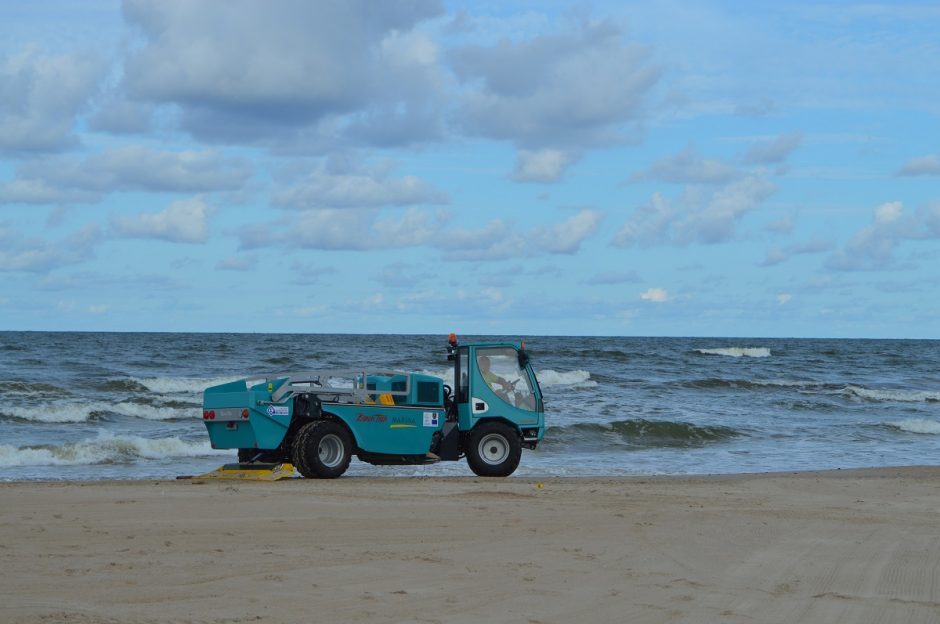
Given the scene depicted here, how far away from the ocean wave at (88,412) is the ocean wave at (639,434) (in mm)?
8609

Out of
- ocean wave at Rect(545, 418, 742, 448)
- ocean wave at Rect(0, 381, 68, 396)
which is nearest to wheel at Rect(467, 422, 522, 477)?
ocean wave at Rect(545, 418, 742, 448)

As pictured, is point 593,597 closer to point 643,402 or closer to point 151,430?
point 151,430

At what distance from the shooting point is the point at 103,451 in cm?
1897

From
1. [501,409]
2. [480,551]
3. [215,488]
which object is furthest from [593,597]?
[501,409]

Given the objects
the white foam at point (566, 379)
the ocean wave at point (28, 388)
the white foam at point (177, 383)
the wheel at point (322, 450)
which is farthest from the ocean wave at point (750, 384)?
the wheel at point (322, 450)

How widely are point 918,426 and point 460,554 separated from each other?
2051 cm

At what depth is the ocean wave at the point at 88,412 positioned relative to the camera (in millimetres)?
24438

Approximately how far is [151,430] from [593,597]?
1668 centimetres

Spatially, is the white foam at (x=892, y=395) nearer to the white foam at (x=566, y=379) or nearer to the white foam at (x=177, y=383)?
the white foam at (x=566, y=379)

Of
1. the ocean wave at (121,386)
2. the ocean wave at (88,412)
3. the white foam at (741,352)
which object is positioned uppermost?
the white foam at (741,352)

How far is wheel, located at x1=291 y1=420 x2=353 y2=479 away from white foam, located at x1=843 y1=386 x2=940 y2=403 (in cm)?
2650

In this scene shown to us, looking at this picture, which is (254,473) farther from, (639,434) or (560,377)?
(560,377)

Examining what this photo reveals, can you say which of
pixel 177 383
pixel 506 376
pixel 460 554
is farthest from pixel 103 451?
pixel 177 383

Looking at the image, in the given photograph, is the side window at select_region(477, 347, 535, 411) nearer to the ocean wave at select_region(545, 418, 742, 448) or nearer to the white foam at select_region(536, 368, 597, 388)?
the ocean wave at select_region(545, 418, 742, 448)
